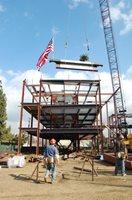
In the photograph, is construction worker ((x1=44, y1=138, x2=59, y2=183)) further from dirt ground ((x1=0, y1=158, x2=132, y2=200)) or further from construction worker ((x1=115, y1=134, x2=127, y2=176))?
construction worker ((x1=115, y1=134, x2=127, y2=176))

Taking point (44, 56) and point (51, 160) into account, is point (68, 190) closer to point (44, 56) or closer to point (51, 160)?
point (51, 160)

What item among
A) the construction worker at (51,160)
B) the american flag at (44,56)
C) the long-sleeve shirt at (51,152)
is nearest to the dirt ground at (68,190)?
the construction worker at (51,160)

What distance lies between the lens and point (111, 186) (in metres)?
11.8

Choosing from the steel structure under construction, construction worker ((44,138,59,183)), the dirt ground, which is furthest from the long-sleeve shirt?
the steel structure under construction

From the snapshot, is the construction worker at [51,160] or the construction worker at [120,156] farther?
the construction worker at [120,156]

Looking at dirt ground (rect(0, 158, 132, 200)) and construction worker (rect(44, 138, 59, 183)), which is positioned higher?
construction worker (rect(44, 138, 59, 183))

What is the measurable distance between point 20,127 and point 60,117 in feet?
41.4

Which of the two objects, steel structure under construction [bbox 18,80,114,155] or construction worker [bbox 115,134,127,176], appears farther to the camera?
steel structure under construction [bbox 18,80,114,155]

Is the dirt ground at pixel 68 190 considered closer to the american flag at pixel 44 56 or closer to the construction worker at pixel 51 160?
the construction worker at pixel 51 160

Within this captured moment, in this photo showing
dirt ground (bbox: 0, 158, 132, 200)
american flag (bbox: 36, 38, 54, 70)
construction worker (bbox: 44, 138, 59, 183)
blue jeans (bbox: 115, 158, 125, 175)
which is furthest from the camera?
american flag (bbox: 36, 38, 54, 70)

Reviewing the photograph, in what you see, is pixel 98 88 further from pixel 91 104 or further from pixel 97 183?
pixel 97 183

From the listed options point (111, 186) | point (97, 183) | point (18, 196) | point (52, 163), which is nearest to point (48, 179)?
point (52, 163)

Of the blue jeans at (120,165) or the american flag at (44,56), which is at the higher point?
the american flag at (44,56)

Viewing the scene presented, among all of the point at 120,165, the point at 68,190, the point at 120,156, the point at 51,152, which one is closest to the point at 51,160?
the point at 51,152
